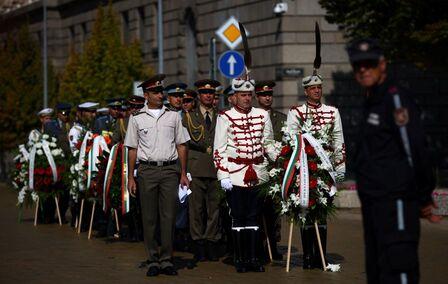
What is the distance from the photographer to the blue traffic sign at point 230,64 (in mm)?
24281

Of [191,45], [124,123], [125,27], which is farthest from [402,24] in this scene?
[125,27]

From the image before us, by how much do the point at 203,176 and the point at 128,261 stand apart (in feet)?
4.74

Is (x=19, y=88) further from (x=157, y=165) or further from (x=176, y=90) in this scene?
(x=157, y=165)

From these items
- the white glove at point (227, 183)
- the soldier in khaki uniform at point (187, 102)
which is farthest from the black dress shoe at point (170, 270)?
the soldier in khaki uniform at point (187, 102)

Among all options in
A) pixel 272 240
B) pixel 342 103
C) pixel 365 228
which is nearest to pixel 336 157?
pixel 272 240

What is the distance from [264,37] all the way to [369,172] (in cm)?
2697

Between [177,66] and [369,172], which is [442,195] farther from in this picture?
[177,66]

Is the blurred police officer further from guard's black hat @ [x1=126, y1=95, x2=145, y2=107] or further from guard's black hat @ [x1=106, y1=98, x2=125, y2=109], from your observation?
guard's black hat @ [x1=106, y1=98, x2=125, y2=109]

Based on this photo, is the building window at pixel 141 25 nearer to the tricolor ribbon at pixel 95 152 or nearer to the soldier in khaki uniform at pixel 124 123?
the tricolor ribbon at pixel 95 152

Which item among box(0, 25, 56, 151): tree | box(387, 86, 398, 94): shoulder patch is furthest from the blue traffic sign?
box(0, 25, 56, 151): tree

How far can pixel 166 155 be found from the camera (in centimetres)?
1351

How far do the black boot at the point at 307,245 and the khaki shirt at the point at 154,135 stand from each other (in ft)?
5.56

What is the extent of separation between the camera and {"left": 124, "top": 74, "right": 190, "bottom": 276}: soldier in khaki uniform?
44.0ft

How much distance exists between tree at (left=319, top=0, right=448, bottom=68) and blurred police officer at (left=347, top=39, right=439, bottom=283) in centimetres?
1615
